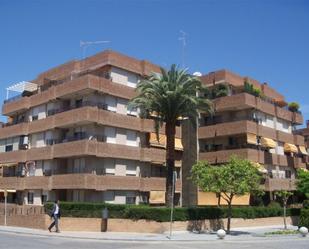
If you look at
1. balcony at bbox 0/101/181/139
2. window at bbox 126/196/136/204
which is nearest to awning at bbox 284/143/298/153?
balcony at bbox 0/101/181/139

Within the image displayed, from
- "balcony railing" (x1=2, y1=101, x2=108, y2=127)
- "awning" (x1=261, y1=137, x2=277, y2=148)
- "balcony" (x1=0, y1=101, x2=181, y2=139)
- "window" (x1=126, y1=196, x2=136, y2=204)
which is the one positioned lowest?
"window" (x1=126, y1=196, x2=136, y2=204)

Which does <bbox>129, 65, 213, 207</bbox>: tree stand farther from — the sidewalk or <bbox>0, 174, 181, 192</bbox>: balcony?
<bbox>0, 174, 181, 192</bbox>: balcony

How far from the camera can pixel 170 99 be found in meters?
35.9

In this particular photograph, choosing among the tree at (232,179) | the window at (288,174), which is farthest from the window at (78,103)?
the window at (288,174)

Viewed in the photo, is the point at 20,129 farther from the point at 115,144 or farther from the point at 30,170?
the point at 115,144

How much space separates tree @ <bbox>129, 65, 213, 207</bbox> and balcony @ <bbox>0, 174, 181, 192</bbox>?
8.66m

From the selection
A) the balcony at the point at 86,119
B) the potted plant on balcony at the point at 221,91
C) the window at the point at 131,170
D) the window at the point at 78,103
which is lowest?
the window at the point at 131,170

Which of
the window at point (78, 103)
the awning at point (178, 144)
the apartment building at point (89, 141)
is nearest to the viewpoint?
the apartment building at point (89, 141)

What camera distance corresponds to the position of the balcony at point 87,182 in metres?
41.7

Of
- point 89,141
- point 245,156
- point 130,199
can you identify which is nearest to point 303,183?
point 245,156

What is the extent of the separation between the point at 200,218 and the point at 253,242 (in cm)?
712

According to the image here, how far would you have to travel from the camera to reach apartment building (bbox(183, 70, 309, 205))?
50.8m

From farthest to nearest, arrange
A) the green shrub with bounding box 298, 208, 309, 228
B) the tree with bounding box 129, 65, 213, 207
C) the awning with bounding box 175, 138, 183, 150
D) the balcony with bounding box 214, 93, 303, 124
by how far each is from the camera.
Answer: the awning with bounding box 175, 138, 183, 150
the balcony with bounding box 214, 93, 303, 124
the green shrub with bounding box 298, 208, 309, 228
the tree with bounding box 129, 65, 213, 207

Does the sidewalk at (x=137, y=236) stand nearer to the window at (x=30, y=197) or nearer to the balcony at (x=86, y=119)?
the balcony at (x=86, y=119)
